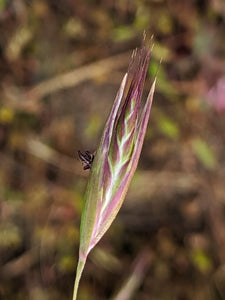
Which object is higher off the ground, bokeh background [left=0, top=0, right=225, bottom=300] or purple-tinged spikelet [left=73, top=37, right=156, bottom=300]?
bokeh background [left=0, top=0, right=225, bottom=300]

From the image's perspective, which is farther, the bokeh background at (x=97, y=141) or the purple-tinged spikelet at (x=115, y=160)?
the bokeh background at (x=97, y=141)

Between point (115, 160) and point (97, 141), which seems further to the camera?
point (97, 141)

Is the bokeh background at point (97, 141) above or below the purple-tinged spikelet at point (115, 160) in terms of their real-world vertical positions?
above

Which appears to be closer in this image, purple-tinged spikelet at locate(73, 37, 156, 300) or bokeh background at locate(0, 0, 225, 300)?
purple-tinged spikelet at locate(73, 37, 156, 300)

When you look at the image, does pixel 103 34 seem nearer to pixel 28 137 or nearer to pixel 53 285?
pixel 28 137

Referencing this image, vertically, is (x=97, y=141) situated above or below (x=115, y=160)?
above
